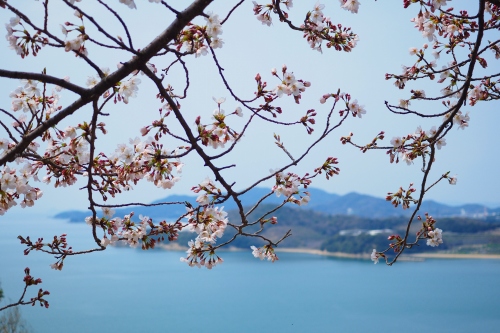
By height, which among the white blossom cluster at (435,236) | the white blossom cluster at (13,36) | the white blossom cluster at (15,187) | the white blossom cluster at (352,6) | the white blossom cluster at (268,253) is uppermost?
the white blossom cluster at (352,6)

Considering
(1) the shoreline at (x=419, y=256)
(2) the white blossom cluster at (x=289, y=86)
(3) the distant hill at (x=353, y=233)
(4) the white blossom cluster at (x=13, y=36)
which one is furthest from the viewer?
(3) the distant hill at (x=353, y=233)

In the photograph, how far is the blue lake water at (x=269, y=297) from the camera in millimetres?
23266

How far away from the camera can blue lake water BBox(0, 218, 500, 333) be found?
23.3 meters

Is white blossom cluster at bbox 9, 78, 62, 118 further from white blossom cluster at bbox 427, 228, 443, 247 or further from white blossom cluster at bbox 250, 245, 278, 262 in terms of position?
white blossom cluster at bbox 427, 228, 443, 247

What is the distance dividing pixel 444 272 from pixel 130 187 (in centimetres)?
3954

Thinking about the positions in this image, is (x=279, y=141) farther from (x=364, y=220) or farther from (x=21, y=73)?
(x=364, y=220)

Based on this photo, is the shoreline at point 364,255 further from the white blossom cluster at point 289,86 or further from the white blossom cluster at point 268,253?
the white blossom cluster at point 289,86

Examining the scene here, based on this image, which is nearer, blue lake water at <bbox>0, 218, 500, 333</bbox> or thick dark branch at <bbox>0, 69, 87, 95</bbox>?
thick dark branch at <bbox>0, 69, 87, 95</bbox>

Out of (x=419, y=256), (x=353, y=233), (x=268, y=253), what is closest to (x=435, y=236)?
(x=268, y=253)

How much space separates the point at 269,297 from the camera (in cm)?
2945

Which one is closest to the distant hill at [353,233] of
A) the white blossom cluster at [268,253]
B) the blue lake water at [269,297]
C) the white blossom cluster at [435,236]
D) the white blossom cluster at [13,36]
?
the blue lake water at [269,297]

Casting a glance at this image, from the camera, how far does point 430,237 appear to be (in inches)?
97.9

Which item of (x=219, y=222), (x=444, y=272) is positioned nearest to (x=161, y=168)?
(x=219, y=222)

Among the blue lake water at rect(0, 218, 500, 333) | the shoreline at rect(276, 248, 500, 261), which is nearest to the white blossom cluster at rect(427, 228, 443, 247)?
the blue lake water at rect(0, 218, 500, 333)
